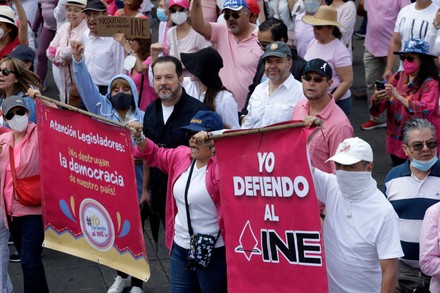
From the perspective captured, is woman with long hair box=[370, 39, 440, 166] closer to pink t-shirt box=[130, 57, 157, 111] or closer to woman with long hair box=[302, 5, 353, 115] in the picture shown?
woman with long hair box=[302, 5, 353, 115]

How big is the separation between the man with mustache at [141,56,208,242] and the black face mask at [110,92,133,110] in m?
0.52

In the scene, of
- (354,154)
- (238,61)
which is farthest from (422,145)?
(238,61)

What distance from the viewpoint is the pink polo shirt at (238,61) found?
8.62 meters

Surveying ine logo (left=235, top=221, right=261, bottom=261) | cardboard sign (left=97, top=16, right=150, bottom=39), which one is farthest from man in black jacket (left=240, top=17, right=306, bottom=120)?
ine logo (left=235, top=221, right=261, bottom=261)

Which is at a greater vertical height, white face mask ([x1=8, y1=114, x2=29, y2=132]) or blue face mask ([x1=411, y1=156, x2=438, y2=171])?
white face mask ([x1=8, y1=114, x2=29, y2=132])

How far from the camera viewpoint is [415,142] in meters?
6.25

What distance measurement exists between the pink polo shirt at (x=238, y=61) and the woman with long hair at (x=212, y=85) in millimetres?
1238

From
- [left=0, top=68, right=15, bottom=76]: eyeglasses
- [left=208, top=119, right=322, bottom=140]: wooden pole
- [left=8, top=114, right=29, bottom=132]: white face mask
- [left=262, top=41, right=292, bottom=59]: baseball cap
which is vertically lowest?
[left=8, top=114, right=29, bottom=132]: white face mask

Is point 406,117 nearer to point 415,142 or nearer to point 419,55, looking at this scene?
point 419,55

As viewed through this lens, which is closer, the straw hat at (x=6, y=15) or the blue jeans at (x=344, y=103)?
the blue jeans at (x=344, y=103)

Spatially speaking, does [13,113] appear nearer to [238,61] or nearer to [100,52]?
[238,61]

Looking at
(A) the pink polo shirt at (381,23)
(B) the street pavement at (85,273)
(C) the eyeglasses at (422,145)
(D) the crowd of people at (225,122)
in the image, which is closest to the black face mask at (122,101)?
(D) the crowd of people at (225,122)

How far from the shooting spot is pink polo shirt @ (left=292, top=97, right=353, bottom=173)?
→ 6.50 m

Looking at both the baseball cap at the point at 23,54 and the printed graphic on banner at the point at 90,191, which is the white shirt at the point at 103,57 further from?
the printed graphic on banner at the point at 90,191
